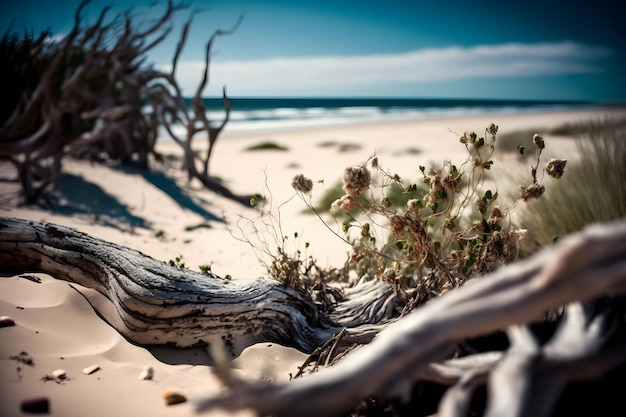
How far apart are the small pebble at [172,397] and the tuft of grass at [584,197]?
273cm

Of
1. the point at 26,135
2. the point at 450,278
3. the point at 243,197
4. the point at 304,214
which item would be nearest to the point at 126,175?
the point at 26,135

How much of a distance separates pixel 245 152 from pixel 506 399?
1566 cm

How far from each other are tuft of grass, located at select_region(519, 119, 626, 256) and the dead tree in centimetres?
583

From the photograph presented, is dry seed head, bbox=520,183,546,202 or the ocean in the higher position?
the ocean

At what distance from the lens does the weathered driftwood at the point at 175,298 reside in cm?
275

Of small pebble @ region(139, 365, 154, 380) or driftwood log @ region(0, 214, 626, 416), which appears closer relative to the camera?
driftwood log @ region(0, 214, 626, 416)

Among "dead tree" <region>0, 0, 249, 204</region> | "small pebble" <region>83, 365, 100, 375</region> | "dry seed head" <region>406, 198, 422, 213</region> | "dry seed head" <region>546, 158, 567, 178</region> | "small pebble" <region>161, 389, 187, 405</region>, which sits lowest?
"small pebble" <region>161, 389, 187, 405</region>

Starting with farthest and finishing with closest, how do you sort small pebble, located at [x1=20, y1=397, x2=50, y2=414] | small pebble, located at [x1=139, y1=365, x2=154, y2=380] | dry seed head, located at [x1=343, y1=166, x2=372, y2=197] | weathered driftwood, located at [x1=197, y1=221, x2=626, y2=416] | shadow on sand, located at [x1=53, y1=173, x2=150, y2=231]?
1. shadow on sand, located at [x1=53, y1=173, x2=150, y2=231]
2. small pebble, located at [x1=139, y1=365, x2=154, y2=380]
3. dry seed head, located at [x1=343, y1=166, x2=372, y2=197]
4. small pebble, located at [x1=20, y1=397, x2=50, y2=414]
5. weathered driftwood, located at [x1=197, y1=221, x2=626, y2=416]

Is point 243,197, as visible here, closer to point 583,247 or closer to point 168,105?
→ point 168,105

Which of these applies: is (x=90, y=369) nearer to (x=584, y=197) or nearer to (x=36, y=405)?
(x=36, y=405)

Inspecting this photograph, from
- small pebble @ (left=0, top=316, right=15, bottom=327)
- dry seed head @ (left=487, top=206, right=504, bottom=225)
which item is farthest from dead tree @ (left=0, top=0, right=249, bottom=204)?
dry seed head @ (left=487, top=206, right=504, bottom=225)

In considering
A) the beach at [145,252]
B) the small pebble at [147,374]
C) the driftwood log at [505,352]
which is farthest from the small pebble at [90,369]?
the driftwood log at [505,352]

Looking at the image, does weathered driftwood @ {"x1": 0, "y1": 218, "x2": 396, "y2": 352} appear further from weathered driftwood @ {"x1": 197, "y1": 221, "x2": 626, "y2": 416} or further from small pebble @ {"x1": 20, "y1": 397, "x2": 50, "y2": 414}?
weathered driftwood @ {"x1": 197, "y1": 221, "x2": 626, "y2": 416}

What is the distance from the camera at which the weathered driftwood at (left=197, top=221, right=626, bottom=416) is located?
122 centimetres
